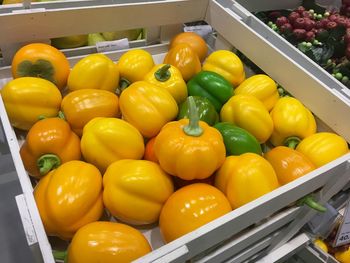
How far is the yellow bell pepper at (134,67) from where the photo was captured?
0.99 m

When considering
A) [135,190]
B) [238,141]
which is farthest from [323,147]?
[135,190]

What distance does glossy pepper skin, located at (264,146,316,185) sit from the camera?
0.79 meters

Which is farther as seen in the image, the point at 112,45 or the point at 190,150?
the point at 112,45

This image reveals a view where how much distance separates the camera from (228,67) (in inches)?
40.6

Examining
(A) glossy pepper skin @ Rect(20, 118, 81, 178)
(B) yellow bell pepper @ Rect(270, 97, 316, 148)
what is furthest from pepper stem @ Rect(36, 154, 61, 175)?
(B) yellow bell pepper @ Rect(270, 97, 316, 148)

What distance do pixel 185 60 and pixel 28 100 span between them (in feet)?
1.42

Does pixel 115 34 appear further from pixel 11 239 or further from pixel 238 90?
pixel 11 239

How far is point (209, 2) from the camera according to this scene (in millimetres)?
1165

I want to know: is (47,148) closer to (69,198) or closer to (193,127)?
(69,198)

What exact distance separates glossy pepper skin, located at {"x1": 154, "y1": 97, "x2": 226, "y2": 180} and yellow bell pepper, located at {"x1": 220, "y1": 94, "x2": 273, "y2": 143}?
0.54ft

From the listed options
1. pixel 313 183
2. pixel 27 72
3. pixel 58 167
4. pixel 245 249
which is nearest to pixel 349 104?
pixel 313 183

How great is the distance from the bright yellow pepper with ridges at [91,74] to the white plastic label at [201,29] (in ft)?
1.36

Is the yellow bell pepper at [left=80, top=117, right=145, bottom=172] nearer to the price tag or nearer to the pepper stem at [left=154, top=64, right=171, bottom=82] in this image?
the pepper stem at [left=154, top=64, right=171, bottom=82]

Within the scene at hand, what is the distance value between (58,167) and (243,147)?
41 centimetres
